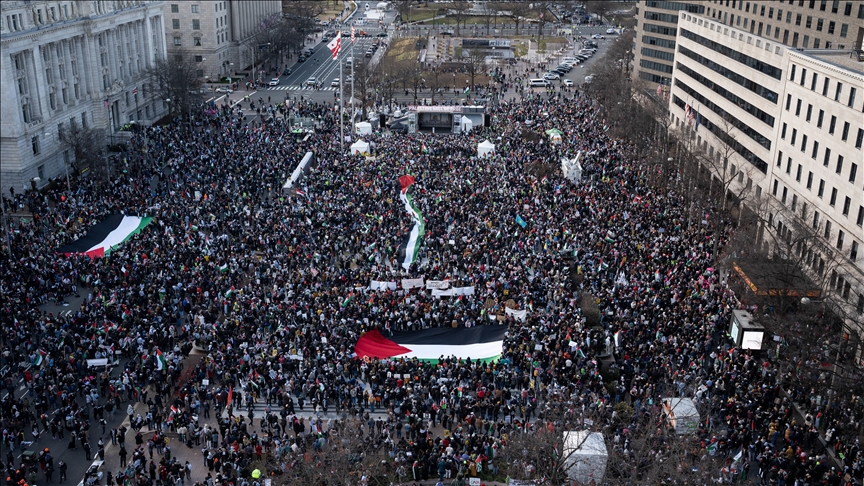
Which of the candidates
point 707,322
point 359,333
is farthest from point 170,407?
point 707,322

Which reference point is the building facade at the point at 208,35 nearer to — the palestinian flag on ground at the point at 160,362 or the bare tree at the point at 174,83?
the bare tree at the point at 174,83

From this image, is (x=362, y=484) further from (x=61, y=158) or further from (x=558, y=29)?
(x=558, y=29)

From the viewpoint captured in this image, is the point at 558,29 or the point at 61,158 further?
the point at 558,29

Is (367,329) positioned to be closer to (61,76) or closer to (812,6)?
(61,76)

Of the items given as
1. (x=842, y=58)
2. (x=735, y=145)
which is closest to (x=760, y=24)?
(x=735, y=145)

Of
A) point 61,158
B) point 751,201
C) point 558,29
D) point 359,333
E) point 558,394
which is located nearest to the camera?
point 558,394

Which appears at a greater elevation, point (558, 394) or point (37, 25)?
point (37, 25)
